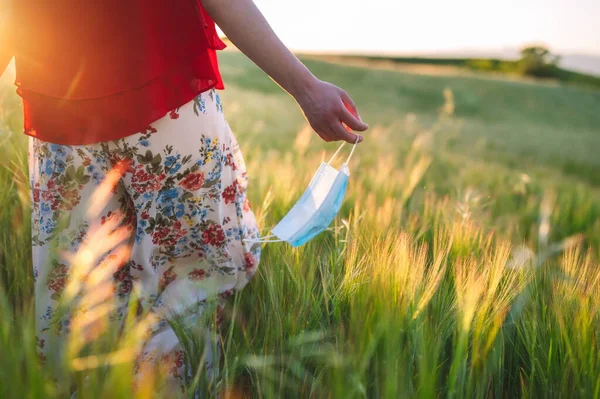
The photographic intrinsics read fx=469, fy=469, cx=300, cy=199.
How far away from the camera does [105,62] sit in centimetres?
87

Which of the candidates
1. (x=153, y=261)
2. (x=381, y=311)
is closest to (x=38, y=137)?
(x=153, y=261)

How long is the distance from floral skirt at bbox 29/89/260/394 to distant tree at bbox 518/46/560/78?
38.9m

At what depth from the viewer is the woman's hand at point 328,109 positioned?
0.89 metres

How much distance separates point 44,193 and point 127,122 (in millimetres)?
270

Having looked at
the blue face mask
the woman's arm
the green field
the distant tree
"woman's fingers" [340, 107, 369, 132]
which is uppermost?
the distant tree

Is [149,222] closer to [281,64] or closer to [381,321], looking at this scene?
[281,64]

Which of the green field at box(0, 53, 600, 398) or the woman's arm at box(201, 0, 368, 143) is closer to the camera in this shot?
the green field at box(0, 53, 600, 398)

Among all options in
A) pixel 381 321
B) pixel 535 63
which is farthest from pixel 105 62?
pixel 535 63

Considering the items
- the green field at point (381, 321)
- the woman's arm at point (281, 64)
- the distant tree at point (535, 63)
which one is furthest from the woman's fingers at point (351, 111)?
the distant tree at point (535, 63)

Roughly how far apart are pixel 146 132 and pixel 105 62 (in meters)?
0.14

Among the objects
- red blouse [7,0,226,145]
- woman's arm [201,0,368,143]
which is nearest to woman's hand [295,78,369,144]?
woman's arm [201,0,368,143]

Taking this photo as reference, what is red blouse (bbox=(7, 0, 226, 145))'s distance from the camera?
33.8 inches

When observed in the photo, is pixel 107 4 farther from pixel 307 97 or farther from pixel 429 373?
pixel 429 373

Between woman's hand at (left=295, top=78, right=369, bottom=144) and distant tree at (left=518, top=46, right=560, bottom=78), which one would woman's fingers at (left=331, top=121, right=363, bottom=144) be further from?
distant tree at (left=518, top=46, right=560, bottom=78)
